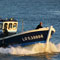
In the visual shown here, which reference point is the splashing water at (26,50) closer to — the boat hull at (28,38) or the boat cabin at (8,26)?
the boat hull at (28,38)

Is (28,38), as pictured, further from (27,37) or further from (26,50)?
(26,50)

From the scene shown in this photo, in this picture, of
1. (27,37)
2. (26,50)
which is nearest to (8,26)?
(27,37)

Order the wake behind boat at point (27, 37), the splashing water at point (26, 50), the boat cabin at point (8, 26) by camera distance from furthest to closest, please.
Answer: the boat cabin at point (8, 26) < the splashing water at point (26, 50) < the wake behind boat at point (27, 37)

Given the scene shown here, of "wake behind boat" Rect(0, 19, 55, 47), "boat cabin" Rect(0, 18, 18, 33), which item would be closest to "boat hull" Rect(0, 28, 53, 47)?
"wake behind boat" Rect(0, 19, 55, 47)

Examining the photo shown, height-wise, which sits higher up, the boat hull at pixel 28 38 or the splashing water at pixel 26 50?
the boat hull at pixel 28 38

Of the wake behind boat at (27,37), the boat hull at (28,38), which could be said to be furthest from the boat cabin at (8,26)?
the boat hull at (28,38)

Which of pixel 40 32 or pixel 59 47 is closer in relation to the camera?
pixel 40 32

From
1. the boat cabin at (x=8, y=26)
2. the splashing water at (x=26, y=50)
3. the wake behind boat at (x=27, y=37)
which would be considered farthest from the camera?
the boat cabin at (x=8, y=26)

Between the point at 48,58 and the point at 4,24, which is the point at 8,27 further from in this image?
the point at 48,58

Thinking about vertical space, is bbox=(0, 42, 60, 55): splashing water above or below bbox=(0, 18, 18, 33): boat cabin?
below

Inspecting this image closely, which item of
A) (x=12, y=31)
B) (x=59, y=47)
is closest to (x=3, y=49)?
(x=12, y=31)

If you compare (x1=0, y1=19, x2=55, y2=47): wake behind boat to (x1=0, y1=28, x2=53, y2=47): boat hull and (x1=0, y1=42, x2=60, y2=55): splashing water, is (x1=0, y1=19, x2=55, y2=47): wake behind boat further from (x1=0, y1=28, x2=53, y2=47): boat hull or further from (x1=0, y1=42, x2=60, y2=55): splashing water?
(x1=0, y1=42, x2=60, y2=55): splashing water

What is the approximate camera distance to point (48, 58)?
146 feet

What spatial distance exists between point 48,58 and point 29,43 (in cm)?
214
